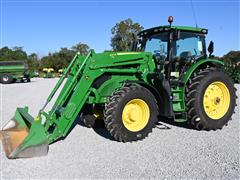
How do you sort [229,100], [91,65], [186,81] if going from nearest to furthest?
[91,65], [186,81], [229,100]

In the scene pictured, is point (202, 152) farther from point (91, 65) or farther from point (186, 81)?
point (91, 65)

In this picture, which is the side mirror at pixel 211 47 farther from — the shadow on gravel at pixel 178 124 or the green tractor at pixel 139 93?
the shadow on gravel at pixel 178 124

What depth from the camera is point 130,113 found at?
646 cm

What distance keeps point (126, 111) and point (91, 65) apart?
1.17m

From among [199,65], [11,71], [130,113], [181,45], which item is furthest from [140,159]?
[11,71]

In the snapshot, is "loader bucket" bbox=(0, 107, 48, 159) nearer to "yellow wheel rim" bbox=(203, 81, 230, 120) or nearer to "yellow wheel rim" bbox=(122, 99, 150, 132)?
"yellow wheel rim" bbox=(122, 99, 150, 132)

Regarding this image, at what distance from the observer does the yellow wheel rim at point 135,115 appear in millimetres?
6457

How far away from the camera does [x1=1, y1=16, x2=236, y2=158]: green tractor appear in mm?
6082

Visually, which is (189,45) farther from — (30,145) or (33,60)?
(33,60)

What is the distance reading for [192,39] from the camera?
308 inches

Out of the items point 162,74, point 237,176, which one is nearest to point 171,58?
point 162,74

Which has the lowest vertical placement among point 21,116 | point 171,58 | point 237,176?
point 237,176

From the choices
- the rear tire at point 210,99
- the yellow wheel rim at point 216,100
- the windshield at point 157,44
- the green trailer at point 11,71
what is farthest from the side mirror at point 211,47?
the green trailer at point 11,71

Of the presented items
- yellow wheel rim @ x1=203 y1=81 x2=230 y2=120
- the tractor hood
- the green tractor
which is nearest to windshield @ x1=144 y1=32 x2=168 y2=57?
the green tractor
